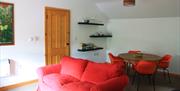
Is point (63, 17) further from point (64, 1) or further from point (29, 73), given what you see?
point (29, 73)

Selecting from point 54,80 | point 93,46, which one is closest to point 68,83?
point 54,80

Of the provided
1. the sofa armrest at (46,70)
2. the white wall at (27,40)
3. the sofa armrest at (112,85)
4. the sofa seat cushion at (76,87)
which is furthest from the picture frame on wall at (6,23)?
the sofa armrest at (112,85)

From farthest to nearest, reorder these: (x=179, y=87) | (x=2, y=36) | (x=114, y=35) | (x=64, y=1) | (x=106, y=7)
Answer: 1. (x=114, y=35)
2. (x=106, y=7)
3. (x=64, y=1)
4. (x=179, y=87)
5. (x=2, y=36)

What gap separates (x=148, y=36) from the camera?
6.71m

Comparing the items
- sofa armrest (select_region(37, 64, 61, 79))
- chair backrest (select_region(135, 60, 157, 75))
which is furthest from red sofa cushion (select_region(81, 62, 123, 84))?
chair backrest (select_region(135, 60, 157, 75))

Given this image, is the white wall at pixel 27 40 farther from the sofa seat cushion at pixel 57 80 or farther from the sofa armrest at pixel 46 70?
the sofa seat cushion at pixel 57 80

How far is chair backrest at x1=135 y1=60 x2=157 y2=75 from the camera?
14.6 ft

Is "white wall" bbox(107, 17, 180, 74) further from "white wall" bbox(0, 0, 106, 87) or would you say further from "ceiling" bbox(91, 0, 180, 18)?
"white wall" bbox(0, 0, 106, 87)

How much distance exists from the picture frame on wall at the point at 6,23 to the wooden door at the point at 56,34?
103 centimetres

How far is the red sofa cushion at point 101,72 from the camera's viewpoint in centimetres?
324

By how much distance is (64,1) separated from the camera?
19.6 feet

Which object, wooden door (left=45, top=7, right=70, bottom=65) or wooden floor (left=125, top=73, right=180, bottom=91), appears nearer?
wooden floor (left=125, top=73, right=180, bottom=91)

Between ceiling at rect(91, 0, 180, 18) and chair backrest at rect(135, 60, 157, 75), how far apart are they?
2.04m

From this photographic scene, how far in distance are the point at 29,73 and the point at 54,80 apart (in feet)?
6.43
